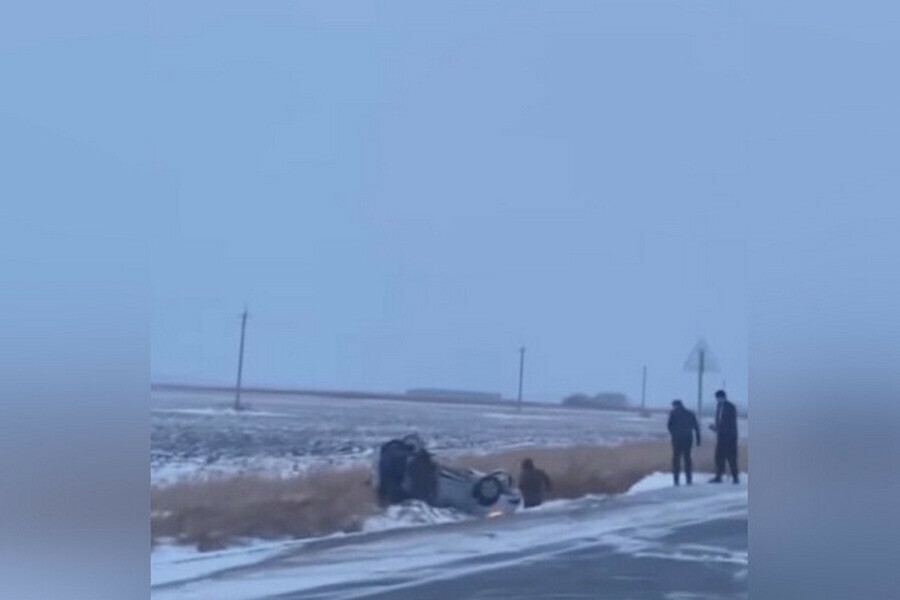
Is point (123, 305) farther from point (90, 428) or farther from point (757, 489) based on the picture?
point (757, 489)

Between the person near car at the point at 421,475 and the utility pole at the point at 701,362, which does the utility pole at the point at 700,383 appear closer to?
the utility pole at the point at 701,362

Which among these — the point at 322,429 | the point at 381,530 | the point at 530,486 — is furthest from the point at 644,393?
the point at 322,429

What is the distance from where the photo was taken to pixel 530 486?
4.85 meters

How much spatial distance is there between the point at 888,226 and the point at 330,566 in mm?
2058

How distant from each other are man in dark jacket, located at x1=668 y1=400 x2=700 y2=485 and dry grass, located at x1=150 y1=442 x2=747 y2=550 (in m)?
0.03

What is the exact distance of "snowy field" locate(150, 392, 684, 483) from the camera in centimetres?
436

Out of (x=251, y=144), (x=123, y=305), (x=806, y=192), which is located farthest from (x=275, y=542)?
(x=806, y=192)

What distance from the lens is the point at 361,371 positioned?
462 centimetres

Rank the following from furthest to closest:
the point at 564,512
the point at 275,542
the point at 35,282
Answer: the point at 564,512 → the point at 275,542 → the point at 35,282

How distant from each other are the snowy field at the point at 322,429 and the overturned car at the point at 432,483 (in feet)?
0.16

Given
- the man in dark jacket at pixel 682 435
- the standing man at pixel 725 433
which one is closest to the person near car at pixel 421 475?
the man in dark jacket at pixel 682 435

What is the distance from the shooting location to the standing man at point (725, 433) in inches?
195

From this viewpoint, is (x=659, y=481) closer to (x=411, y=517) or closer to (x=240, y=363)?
(x=411, y=517)

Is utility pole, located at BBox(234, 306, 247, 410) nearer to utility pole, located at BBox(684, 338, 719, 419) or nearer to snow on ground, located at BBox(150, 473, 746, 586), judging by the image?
snow on ground, located at BBox(150, 473, 746, 586)
